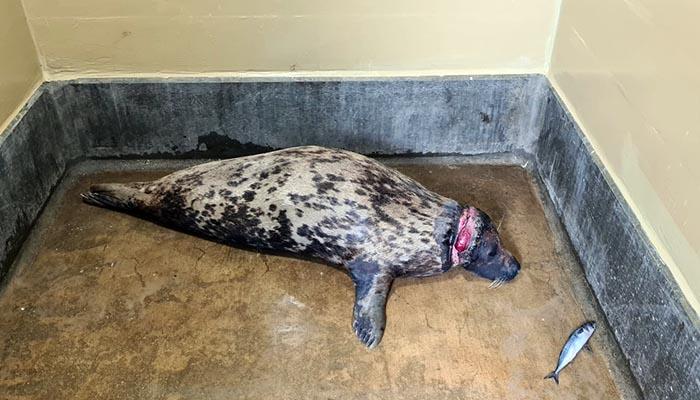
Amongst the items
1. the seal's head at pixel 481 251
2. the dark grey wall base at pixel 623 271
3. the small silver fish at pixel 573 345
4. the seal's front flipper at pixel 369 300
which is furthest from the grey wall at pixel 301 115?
the small silver fish at pixel 573 345

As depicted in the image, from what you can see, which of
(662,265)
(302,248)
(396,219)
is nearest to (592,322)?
(662,265)

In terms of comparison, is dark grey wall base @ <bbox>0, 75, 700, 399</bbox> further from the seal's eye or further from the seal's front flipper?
the seal's front flipper

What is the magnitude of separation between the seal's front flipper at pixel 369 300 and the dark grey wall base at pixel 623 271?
70 centimetres

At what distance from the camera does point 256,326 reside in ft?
6.64

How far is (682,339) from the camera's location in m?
1.63

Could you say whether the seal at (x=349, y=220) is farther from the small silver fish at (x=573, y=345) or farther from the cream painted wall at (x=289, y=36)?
the cream painted wall at (x=289, y=36)

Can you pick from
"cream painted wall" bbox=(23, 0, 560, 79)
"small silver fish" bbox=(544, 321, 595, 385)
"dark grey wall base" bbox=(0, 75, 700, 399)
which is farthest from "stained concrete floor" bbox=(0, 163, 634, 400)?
"cream painted wall" bbox=(23, 0, 560, 79)

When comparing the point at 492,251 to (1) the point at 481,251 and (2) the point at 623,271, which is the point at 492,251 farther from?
(2) the point at 623,271

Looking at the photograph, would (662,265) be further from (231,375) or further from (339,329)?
(231,375)

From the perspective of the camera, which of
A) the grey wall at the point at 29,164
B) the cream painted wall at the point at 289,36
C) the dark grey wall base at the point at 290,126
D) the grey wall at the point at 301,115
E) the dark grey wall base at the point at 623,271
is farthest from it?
the grey wall at the point at 301,115

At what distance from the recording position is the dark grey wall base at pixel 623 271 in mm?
1654

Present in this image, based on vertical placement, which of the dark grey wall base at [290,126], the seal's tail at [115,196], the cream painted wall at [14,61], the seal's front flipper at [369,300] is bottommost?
the seal's front flipper at [369,300]

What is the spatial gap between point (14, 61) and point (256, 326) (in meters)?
1.35

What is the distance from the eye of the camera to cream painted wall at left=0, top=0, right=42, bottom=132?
228 cm
